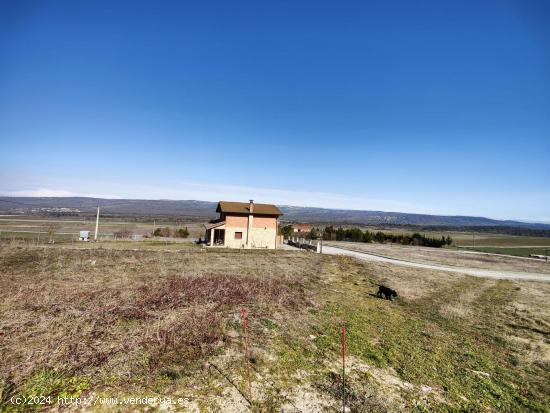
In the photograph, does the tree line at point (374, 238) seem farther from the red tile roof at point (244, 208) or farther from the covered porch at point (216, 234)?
the covered porch at point (216, 234)

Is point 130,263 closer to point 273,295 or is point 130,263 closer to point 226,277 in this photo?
point 226,277

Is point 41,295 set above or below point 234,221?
below

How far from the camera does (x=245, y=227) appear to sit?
39938mm

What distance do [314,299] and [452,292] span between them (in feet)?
35.1

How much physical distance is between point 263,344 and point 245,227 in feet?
101

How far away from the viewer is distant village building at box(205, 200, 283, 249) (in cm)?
3919

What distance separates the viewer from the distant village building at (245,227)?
39188mm

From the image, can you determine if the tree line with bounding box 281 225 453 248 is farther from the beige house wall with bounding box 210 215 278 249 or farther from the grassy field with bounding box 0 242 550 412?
the grassy field with bounding box 0 242 550 412

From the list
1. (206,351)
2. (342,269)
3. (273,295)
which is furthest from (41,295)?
(342,269)

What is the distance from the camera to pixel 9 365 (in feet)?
23.4

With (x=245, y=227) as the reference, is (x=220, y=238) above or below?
below

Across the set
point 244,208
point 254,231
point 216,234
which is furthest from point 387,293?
point 216,234

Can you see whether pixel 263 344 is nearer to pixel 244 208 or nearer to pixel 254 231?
pixel 254 231

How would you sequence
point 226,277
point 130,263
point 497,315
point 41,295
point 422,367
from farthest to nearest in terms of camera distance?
point 130,263, point 226,277, point 497,315, point 41,295, point 422,367
